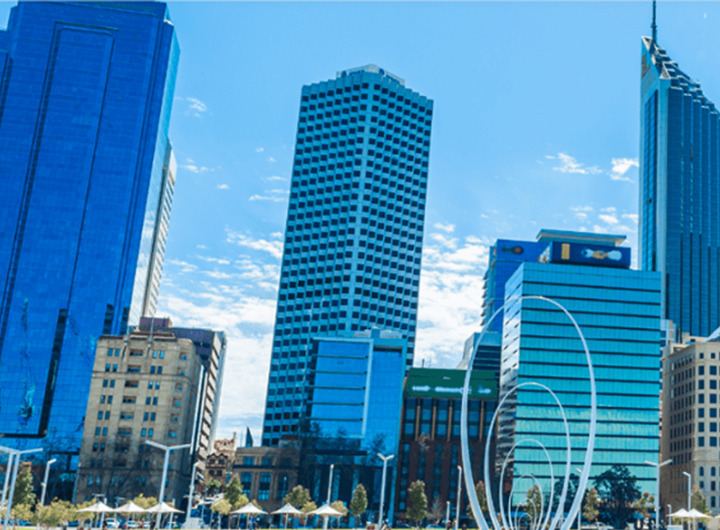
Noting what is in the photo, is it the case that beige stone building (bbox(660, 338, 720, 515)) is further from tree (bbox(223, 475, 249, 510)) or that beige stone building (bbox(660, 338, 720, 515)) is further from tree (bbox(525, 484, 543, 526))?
tree (bbox(223, 475, 249, 510))

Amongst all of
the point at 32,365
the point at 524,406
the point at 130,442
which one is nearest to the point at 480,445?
the point at 524,406

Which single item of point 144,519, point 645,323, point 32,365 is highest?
point 645,323

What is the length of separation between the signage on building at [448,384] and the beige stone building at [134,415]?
5235 cm

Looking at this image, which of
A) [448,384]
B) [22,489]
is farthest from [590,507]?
[22,489]

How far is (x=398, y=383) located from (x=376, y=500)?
26.0 metres

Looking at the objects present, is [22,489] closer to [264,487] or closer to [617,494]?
[264,487]

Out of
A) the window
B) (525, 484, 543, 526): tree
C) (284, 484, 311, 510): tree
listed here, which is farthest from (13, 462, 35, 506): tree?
(525, 484, 543, 526): tree

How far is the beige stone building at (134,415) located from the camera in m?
167

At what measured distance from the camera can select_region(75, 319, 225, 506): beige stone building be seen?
167250mm

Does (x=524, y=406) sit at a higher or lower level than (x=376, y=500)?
higher

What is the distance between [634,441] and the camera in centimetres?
19038

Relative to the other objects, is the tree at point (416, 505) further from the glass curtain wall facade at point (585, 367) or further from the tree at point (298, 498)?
the glass curtain wall facade at point (585, 367)

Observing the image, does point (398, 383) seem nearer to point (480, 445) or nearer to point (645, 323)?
point (480, 445)

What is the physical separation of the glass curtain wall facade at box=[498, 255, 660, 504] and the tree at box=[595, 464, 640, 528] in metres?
1.81
